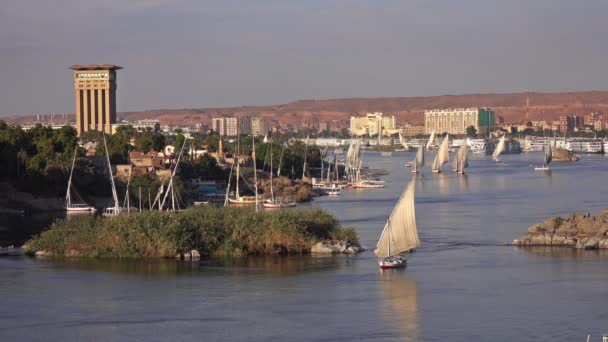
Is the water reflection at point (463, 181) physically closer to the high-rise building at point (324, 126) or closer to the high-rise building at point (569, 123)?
the high-rise building at point (569, 123)

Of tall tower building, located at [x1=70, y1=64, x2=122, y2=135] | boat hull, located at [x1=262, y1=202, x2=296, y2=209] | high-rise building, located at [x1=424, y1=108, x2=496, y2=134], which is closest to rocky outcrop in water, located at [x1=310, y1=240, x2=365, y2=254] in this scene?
boat hull, located at [x1=262, y1=202, x2=296, y2=209]

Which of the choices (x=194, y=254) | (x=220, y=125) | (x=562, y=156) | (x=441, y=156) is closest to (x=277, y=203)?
(x=194, y=254)

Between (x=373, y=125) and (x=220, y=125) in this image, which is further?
(x=220, y=125)

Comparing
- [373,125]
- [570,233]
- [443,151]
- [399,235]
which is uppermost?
[373,125]

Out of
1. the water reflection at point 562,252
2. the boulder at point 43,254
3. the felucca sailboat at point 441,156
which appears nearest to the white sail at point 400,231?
the water reflection at point 562,252

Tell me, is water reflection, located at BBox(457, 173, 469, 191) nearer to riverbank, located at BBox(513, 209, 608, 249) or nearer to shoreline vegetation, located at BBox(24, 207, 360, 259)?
riverbank, located at BBox(513, 209, 608, 249)

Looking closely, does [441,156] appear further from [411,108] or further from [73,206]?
[411,108]

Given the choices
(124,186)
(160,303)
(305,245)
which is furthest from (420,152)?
(160,303)
